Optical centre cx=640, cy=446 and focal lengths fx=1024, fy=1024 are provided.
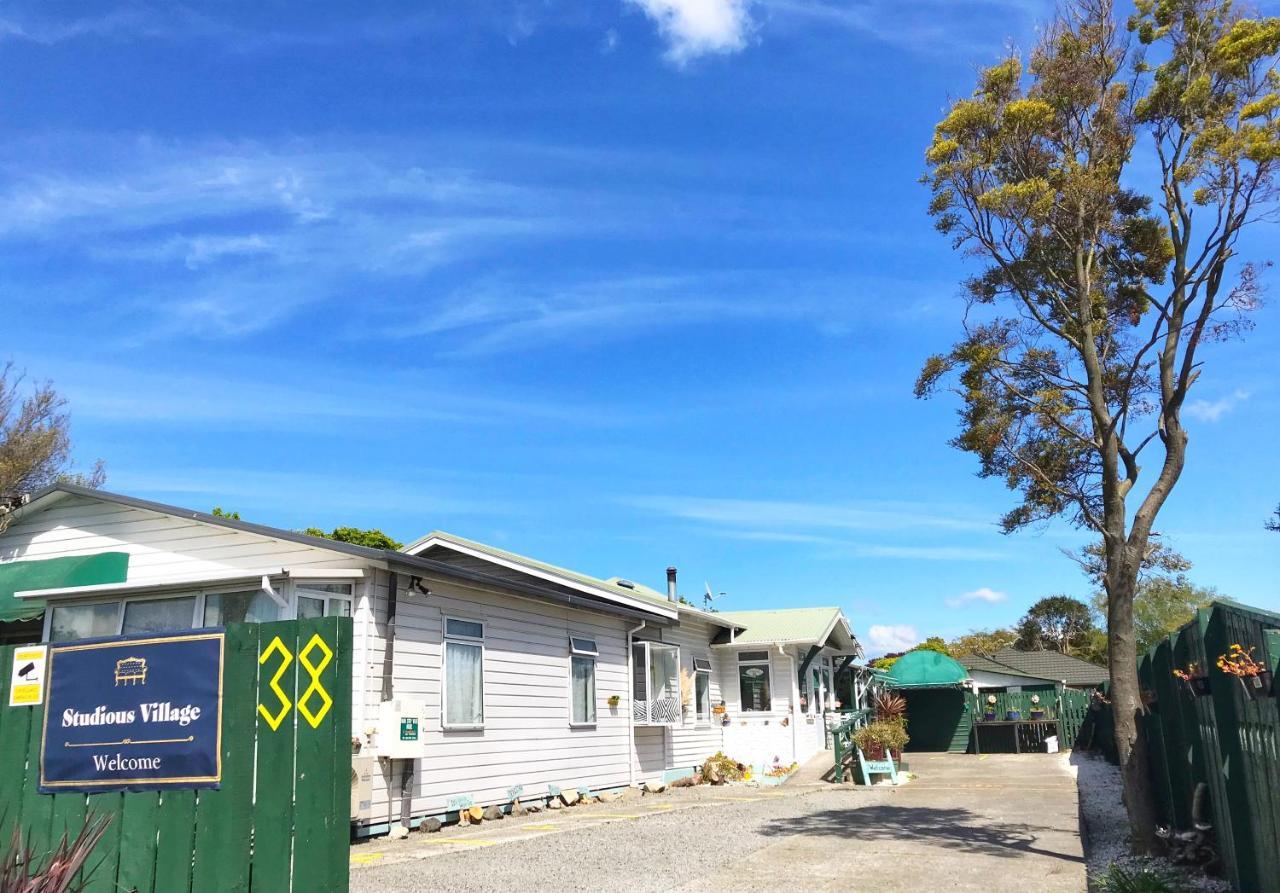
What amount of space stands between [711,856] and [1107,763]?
1602 cm

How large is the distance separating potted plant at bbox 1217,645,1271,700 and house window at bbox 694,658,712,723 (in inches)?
686

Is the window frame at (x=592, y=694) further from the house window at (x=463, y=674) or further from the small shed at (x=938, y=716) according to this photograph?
the small shed at (x=938, y=716)

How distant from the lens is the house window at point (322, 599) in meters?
11.8

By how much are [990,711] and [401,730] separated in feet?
76.7

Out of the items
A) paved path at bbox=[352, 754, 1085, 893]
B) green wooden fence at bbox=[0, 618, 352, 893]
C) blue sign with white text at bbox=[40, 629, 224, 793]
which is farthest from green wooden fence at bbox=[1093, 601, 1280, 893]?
blue sign with white text at bbox=[40, 629, 224, 793]

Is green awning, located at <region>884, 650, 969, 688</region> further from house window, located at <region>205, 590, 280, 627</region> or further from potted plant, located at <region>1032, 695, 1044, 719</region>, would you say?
house window, located at <region>205, 590, 280, 627</region>

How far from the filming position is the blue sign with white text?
5.25 m

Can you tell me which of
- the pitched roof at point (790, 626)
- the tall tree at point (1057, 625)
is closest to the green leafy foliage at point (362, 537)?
Answer: the pitched roof at point (790, 626)

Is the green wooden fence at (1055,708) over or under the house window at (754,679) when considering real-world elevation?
under

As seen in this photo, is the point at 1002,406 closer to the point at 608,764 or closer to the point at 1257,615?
the point at 1257,615

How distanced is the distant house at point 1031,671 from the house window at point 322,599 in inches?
1233

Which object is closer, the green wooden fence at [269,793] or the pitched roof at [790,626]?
the green wooden fence at [269,793]

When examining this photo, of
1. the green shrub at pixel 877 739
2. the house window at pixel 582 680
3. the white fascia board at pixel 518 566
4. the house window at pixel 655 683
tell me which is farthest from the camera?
the green shrub at pixel 877 739

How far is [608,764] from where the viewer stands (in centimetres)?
1759
